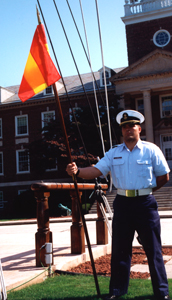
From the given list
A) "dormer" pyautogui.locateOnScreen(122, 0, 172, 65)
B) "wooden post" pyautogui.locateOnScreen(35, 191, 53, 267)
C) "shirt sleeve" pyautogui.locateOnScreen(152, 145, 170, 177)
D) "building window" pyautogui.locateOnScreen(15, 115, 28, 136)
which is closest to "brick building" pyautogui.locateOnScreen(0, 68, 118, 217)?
"building window" pyautogui.locateOnScreen(15, 115, 28, 136)

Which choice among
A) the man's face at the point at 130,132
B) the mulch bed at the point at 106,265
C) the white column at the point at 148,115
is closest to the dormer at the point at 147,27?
the white column at the point at 148,115

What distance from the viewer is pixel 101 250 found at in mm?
→ 6027

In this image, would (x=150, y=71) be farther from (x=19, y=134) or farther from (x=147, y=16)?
(x=19, y=134)

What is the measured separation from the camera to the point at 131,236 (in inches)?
150

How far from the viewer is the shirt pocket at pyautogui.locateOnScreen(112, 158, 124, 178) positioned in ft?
12.4

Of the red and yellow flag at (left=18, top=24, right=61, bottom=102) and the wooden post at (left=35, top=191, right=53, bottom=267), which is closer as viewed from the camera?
the red and yellow flag at (left=18, top=24, right=61, bottom=102)

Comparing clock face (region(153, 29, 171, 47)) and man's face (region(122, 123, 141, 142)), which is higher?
clock face (region(153, 29, 171, 47))

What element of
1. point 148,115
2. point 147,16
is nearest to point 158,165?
point 148,115

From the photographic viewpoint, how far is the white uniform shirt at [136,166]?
146 inches

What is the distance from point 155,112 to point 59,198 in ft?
41.9

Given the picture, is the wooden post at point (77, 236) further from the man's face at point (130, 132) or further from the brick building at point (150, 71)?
the brick building at point (150, 71)

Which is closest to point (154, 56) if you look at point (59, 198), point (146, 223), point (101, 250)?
point (59, 198)

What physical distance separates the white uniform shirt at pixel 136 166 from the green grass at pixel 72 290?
1120 millimetres

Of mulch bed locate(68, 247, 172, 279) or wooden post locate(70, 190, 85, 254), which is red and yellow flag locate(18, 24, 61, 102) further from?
mulch bed locate(68, 247, 172, 279)
